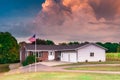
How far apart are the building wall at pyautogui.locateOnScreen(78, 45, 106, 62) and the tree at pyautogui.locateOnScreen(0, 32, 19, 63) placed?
3035cm

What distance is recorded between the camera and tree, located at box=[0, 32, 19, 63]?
97.3 metres

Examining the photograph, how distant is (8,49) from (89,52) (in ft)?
104

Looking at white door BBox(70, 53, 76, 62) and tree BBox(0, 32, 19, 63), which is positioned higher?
tree BBox(0, 32, 19, 63)

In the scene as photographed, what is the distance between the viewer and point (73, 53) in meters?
75.6

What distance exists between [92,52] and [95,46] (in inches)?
70.2

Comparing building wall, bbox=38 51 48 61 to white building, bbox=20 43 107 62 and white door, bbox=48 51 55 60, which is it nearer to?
white building, bbox=20 43 107 62

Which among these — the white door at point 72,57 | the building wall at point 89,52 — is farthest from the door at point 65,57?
the building wall at point 89,52

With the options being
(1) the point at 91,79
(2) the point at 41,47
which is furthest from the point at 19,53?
(1) the point at 91,79

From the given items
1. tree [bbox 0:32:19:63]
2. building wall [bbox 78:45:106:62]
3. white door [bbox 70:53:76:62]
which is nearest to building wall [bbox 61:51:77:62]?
white door [bbox 70:53:76:62]

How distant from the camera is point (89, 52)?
75.2 m

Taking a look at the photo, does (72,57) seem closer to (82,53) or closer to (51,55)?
(82,53)

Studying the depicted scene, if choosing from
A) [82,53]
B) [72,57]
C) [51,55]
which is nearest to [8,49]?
[51,55]

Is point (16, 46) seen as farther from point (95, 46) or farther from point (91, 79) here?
point (91, 79)

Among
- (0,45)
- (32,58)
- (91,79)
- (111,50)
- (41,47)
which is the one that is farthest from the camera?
(111,50)
